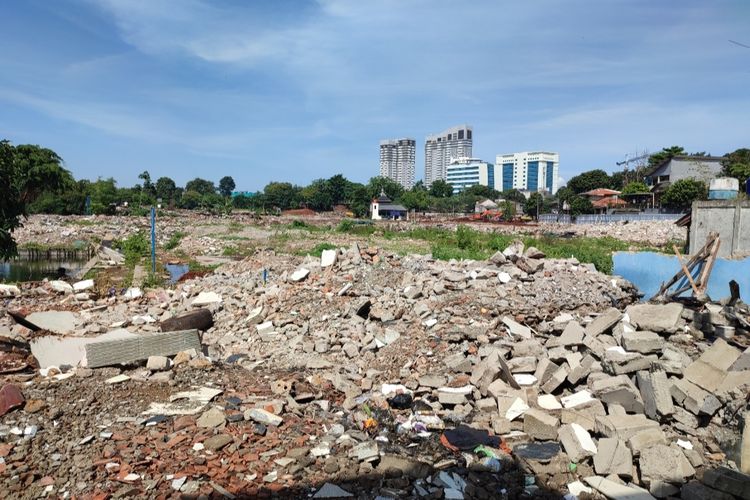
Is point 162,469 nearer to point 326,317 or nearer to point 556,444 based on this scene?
point 556,444

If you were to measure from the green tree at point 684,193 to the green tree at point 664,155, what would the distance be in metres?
10.1

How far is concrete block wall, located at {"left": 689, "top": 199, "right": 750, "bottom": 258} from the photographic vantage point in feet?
39.4

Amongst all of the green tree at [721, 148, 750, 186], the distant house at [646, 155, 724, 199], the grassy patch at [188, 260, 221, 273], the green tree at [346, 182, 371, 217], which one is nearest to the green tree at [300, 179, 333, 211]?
the green tree at [346, 182, 371, 217]

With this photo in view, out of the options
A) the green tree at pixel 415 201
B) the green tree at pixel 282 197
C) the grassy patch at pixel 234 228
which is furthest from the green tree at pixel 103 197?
the green tree at pixel 415 201

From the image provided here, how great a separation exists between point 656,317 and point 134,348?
6888mm

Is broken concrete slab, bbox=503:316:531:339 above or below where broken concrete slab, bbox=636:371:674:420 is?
above

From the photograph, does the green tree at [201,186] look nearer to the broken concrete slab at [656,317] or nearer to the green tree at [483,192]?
the green tree at [483,192]

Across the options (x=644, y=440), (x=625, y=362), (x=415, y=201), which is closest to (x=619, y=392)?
(x=625, y=362)

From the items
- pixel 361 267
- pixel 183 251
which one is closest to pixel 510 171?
pixel 183 251

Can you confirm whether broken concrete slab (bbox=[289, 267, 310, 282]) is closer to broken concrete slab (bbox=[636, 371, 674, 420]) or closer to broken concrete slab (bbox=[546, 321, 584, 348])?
broken concrete slab (bbox=[546, 321, 584, 348])

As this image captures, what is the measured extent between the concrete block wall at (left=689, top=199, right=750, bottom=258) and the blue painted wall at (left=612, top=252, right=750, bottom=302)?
227 cm

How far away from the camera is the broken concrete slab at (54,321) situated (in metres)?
7.89

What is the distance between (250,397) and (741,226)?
484 inches

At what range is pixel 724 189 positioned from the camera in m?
13.7
